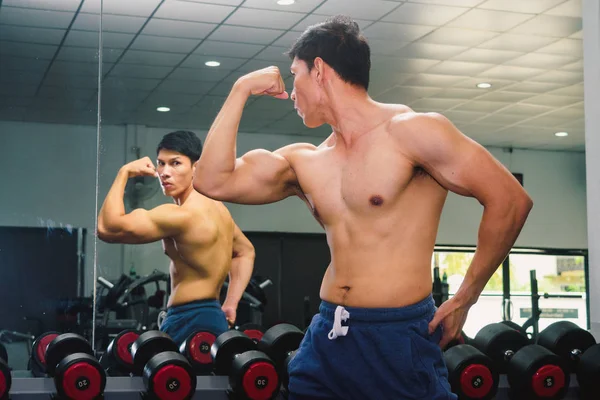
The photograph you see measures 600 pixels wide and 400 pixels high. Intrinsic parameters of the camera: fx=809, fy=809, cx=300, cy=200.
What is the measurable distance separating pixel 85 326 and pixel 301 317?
4.27 ft

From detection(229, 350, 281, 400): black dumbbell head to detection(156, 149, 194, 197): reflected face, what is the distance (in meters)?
0.89

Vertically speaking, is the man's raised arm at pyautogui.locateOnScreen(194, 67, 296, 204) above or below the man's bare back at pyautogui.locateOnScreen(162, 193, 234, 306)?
above

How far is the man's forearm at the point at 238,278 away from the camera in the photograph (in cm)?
414

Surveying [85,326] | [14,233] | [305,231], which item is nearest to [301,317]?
[305,231]

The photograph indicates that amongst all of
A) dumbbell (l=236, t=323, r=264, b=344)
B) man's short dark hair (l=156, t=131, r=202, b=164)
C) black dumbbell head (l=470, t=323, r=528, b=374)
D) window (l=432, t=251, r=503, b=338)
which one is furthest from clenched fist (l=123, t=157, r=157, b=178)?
window (l=432, t=251, r=503, b=338)

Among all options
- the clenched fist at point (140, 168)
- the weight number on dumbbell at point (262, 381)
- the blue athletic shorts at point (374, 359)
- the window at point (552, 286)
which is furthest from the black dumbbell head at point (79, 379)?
the window at point (552, 286)

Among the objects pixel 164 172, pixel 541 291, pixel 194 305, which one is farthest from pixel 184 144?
pixel 541 291

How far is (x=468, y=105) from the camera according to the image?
5.45m

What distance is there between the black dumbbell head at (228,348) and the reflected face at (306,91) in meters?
1.79

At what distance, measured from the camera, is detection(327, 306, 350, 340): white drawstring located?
1861 millimetres

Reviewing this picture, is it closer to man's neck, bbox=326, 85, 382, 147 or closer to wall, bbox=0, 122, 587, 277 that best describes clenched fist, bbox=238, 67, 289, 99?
man's neck, bbox=326, 85, 382, 147

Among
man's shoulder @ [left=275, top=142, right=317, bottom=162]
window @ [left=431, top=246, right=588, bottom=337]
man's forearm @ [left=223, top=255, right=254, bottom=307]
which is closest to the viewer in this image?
man's shoulder @ [left=275, top=142, right=317, bottom=162]

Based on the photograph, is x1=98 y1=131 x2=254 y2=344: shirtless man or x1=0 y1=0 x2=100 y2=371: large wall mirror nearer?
x1=98 y1=131 x2=254 y2=344: shirtless man

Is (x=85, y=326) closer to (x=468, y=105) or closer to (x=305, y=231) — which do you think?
(x=305, y=231)
